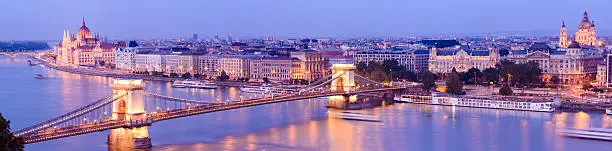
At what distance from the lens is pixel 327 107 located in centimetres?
1566

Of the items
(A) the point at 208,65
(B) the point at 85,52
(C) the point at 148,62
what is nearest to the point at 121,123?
(A) the point at 208,65

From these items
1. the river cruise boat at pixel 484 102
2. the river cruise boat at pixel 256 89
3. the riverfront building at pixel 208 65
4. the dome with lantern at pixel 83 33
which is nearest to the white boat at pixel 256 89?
the river cruise boat at pixel 256 89

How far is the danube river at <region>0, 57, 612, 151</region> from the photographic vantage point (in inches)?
415

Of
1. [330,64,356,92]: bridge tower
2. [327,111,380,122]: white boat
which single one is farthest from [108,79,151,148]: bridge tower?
[330,64,356,92]: bridge tower

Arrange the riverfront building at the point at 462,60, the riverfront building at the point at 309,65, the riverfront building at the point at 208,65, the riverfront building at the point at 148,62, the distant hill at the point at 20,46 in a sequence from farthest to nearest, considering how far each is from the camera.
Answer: the distant hill at the point at 20,46, the riverfront building at the point at 148,62, the riverfront building at the point at 208,65, the riverfront building at the point at 309,65, the riverfront building at the point at 462,60

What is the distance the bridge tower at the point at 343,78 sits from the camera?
53.9 ft

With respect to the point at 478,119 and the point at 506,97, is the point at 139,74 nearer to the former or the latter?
the point at 506,97

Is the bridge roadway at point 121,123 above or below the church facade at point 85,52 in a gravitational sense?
below

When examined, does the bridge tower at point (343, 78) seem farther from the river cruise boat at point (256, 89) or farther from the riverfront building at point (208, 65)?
the riverfront building at point (208, 65)

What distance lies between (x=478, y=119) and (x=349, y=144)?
10.9ft

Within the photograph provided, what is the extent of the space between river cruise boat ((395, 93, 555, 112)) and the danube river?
29cm

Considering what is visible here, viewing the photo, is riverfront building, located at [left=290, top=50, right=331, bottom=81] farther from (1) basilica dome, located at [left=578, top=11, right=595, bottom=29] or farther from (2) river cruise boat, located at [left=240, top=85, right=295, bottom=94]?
(1) basilica dome, located at [left=578, top=11, right=595, bottom=29]

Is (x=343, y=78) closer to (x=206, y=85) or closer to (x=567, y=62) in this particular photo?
(x=206, y=85)

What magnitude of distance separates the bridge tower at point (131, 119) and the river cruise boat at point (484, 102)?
6.98 m
